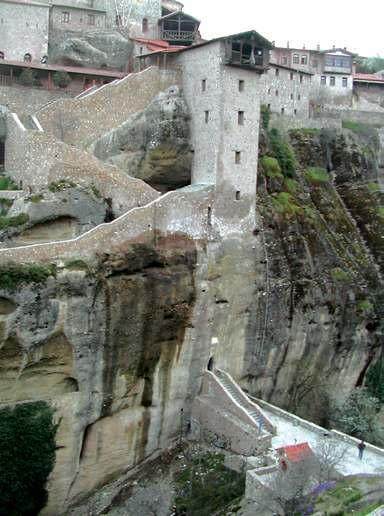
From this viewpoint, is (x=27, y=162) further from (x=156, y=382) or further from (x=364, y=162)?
(x=364, y=162)

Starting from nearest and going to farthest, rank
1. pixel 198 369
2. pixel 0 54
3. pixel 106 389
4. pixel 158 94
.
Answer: pixel 106 389, pixel 198 369, pixel 158 94, pixel 0 54

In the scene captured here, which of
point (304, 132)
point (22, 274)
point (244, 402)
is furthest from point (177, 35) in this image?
point (244, 402)

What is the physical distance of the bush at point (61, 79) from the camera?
135 ft

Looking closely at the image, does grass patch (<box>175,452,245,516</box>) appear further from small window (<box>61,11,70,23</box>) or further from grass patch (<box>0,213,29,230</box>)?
small window (<box>61,11,70,23</box>)

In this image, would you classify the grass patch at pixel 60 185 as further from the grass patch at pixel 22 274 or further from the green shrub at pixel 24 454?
the green shrub at pixel 24 454

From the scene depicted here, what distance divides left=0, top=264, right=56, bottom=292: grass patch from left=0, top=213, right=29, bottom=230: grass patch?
2633 millimetres

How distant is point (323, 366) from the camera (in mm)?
42375

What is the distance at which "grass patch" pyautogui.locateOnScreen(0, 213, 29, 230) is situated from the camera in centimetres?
3188

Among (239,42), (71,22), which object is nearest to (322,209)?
(239,42)

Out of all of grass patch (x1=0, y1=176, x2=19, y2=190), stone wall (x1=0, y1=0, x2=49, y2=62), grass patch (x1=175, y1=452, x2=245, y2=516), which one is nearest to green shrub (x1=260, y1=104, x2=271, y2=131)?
stone wall (x1=0, y1=0, x2=49, y2=62)

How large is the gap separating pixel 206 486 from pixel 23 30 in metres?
29.0

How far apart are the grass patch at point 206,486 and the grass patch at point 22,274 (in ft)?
36.2

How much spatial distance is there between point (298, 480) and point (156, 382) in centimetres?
877

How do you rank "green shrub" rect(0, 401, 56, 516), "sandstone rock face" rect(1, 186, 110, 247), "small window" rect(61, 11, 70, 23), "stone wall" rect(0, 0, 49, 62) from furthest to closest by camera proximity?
"small window" rect(61, 11, 70, 23) → "stone wall" rect(0, 0, 49, 62) → "sandstone rock face" rect(1, 186, 110, 247) → "green shrub" rect(0, 401, 56, 516)
